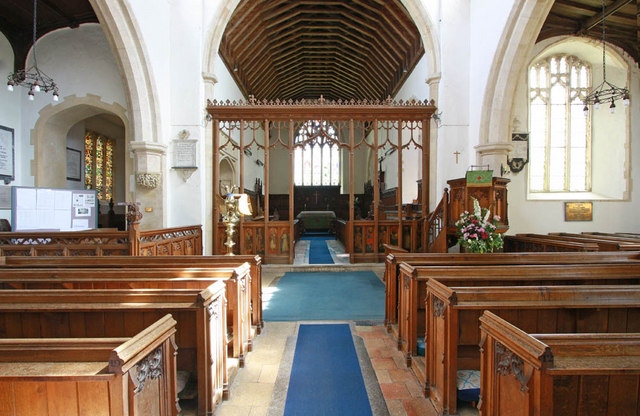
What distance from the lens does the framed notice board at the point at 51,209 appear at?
4690mm

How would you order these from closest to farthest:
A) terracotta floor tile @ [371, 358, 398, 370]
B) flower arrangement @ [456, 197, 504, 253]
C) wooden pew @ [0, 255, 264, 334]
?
terracotta floor tile @ [371, 358, 398, 370], wooden pew @ [0, 255, 264, 334], flower arrangement @ [456, 197, 504, 253]

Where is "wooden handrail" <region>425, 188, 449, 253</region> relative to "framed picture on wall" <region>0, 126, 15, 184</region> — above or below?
below

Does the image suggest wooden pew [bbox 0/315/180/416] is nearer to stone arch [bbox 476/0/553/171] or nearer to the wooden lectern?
the wooden lectern

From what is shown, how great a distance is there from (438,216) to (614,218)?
15.3ft

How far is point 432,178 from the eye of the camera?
7.16 metres

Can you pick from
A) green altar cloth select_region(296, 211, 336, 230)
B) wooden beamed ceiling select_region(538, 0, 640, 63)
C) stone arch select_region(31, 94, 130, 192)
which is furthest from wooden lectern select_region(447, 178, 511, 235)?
green altar cloth select_region(296, 211, 336, 230)

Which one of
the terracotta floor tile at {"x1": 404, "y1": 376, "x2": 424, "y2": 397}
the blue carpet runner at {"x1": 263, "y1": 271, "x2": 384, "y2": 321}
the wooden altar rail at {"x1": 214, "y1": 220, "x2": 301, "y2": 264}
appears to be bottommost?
the blue carpet runner at {"x1": 263, "y1": 271, "x2": 384, "y2": 321}

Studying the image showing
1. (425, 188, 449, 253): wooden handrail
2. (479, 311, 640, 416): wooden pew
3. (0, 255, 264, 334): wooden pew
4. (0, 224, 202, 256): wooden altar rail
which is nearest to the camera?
(479, 311, 640, 416): wooden pew

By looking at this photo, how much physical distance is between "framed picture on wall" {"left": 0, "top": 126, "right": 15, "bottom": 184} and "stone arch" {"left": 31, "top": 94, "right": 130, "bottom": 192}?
14.6 inches

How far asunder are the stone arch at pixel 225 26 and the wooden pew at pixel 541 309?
623cm

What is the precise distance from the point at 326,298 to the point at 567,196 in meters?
6.73

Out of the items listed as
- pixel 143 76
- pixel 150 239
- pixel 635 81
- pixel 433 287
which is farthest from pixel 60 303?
pixel 635 81

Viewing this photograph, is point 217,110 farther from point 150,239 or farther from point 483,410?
point 483,410

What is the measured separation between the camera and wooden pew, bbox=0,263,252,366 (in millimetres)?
2461
